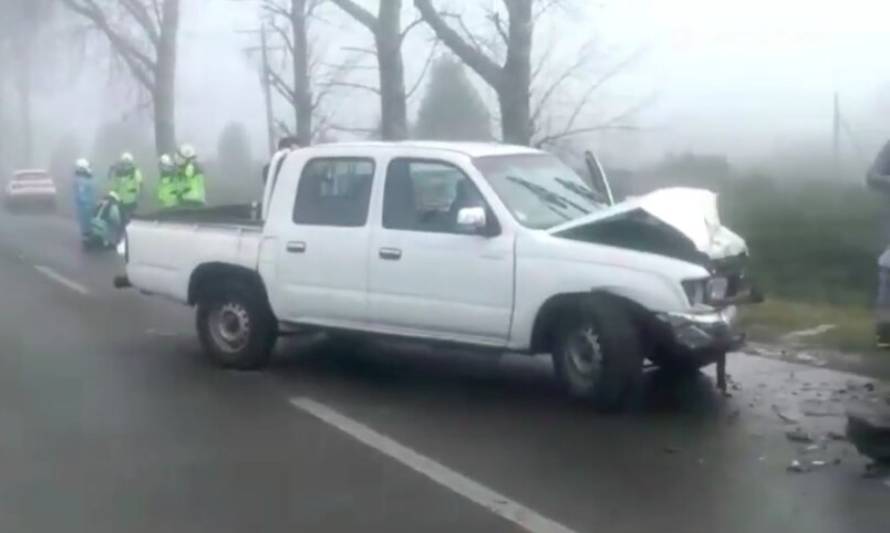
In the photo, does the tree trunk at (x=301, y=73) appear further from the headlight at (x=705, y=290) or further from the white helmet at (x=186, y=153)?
the headlight at (x=705, y=290)

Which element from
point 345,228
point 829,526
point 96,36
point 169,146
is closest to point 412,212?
point 345,228

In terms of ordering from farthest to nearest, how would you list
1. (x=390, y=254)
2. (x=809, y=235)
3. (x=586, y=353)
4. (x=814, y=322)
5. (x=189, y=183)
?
(x=189, y=183) → (x=809, y=235) → (x=814, y=322) → (x=390, y=254) → (x=586, y=353)

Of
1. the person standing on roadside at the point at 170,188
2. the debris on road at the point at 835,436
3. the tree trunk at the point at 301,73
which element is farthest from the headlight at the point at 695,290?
the tree trunk at the point at 301,73

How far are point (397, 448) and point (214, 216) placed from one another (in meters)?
4.36

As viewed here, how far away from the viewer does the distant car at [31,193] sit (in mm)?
50062

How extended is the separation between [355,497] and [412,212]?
134 inches

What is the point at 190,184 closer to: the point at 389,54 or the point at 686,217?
the point at 389,54

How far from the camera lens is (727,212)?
A: 689 inches

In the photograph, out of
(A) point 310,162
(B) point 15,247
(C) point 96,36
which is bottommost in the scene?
(B) point 15,247

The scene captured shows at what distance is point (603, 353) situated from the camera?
33.2 ft

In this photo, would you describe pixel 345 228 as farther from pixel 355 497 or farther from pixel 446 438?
pixel 355 497

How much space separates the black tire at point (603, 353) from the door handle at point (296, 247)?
86.5 inches

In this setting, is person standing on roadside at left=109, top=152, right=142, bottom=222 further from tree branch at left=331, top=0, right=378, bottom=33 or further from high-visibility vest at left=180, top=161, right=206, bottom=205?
tree branch at left=331, top=0, right=378, bottom=33

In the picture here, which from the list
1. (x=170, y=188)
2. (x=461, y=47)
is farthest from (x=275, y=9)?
(x=461, y=47)
